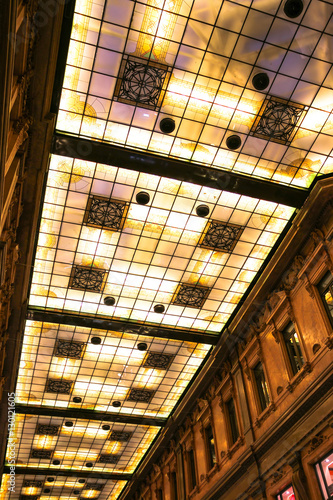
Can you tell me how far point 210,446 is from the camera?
17500 millimetres

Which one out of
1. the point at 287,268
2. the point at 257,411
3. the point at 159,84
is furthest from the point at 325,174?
the point at 257,411

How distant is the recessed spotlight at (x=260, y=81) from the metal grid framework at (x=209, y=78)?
117 millimetres

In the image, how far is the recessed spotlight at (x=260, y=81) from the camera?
1076 cm

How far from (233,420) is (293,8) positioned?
508 inches

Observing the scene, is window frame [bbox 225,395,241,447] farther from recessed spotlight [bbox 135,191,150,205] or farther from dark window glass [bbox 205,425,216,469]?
recessed spotlight [bbox 135,191,150,205]

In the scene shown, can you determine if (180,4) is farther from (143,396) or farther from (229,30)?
(143,396)

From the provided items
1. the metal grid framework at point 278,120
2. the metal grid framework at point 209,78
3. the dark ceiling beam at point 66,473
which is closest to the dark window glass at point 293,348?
the metal grid framework at point 209,78

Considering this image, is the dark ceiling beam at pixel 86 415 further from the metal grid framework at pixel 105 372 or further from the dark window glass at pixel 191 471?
the dark window glass at pixel 191 471

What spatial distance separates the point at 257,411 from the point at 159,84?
9.96 meters

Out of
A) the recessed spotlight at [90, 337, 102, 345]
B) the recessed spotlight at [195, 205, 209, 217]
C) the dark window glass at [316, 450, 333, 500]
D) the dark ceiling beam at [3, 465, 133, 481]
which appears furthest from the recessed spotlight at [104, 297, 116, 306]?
the dark ceiling beam at [3, 465, 133, 481]

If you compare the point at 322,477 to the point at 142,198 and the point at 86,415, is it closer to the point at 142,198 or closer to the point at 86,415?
the point at 142,198

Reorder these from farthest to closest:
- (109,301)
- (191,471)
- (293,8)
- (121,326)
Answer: (191,471), (121,326), (109,301), (293,8)

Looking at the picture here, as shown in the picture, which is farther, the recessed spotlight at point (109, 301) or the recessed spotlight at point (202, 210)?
the recessed spotlight at point (109, 301)

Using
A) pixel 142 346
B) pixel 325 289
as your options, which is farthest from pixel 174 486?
pixel 325 289
